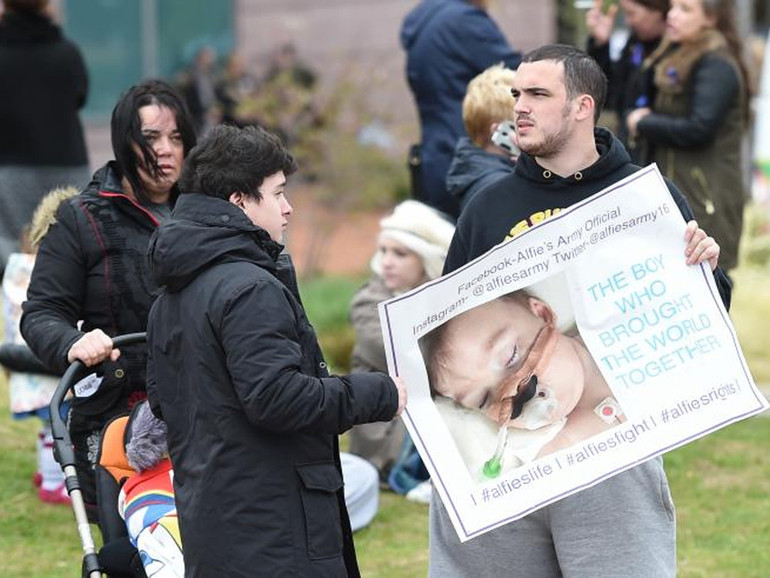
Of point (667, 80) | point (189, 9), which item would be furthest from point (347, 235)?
point (667, 80)

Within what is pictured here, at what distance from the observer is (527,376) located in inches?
157

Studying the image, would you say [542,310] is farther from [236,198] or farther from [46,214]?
[46,214]

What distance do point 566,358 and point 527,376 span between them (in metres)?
0.11

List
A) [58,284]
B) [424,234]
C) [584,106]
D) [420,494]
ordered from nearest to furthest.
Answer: [584,106], [58,284], [424,234], [420,494]

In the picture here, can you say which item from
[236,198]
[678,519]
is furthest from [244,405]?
[678,519]

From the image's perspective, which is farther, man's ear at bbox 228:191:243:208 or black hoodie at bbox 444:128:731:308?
black hoodie at bbox 444:128:731:308

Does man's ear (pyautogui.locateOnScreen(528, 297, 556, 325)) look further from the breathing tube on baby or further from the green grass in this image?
the green grass

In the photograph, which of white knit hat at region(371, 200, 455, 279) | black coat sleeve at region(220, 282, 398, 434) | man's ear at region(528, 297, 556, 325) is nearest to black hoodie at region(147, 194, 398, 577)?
black coat sleeve at region(220, 282, 398, 434)

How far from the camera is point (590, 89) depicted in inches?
161

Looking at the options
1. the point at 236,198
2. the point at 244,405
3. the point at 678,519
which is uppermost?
the point at 236,198

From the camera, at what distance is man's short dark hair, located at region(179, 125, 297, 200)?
384cm

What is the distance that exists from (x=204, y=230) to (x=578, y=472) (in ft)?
3.58

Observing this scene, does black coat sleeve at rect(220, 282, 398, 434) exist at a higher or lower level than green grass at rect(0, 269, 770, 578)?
higher

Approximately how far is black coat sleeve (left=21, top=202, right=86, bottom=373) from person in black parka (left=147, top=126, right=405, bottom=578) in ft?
2.82
